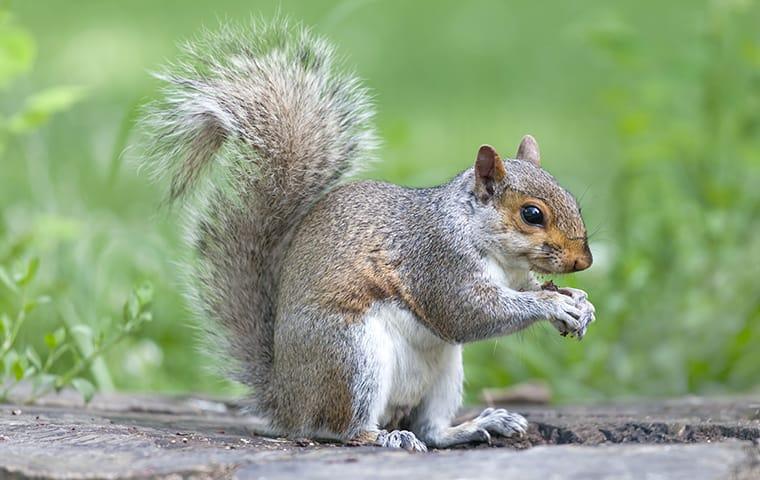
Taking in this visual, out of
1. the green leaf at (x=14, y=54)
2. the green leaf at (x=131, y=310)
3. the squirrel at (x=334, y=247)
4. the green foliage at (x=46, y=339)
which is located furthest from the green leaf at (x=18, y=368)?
the green leaf at (x=14, y=54)

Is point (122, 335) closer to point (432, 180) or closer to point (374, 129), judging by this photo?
point (374, 129)

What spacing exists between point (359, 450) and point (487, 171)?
0.82 meters

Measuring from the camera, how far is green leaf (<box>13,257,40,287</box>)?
2977 mm

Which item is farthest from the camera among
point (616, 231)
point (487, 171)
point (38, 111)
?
point (616, 231)

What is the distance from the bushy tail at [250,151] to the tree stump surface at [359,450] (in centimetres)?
31

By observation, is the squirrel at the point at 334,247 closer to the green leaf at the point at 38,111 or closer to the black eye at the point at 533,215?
the black eye at the point at 533,215

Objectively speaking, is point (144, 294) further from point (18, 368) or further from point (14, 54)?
point (14, 54)

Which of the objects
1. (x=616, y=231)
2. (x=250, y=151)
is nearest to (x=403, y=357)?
(x=250, y=151)

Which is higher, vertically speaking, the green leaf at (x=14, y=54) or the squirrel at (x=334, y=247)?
the green leaf at (x=14, y=54)

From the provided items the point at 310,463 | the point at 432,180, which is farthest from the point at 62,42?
the point at 310,463

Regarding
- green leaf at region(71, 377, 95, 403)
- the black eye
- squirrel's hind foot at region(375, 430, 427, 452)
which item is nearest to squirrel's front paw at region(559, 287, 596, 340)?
the black eye

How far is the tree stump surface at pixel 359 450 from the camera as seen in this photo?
205 centimetres

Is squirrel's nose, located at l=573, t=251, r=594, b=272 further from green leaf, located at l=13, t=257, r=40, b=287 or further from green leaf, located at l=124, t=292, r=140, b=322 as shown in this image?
green leaf, located at l=13, t=257, r=40, b=287

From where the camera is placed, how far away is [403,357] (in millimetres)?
2799
